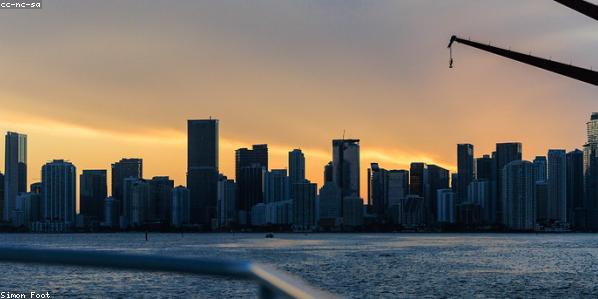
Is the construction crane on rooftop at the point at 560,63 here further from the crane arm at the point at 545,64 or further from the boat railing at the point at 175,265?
the boat railing at the point at 175,265

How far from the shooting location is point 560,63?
49.1 metres

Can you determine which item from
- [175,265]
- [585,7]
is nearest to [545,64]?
[585,7]

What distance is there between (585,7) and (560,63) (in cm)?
473

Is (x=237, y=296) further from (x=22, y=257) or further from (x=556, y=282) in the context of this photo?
(x=22, y=257)

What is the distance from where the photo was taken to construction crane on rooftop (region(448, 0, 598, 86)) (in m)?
45.0

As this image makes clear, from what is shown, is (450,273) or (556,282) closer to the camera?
(556,282)

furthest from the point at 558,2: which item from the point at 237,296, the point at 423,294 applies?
the point at 237,296

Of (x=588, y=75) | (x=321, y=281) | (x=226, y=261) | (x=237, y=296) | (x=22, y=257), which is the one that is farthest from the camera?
(x=321, y=281)

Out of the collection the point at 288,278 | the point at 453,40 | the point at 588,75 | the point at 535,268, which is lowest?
the point at 535,268

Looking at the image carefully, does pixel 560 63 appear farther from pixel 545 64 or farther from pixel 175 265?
pixel 175 265

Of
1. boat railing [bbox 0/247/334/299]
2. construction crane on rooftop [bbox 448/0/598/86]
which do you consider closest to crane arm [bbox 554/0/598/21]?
construction crane on rooftop [bbox 448/0/598/86]

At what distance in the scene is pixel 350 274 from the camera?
299ft

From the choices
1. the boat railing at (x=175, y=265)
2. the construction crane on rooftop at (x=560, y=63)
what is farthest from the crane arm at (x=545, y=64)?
the boat railing at (x=175, y=265)

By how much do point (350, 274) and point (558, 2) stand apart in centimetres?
4861
